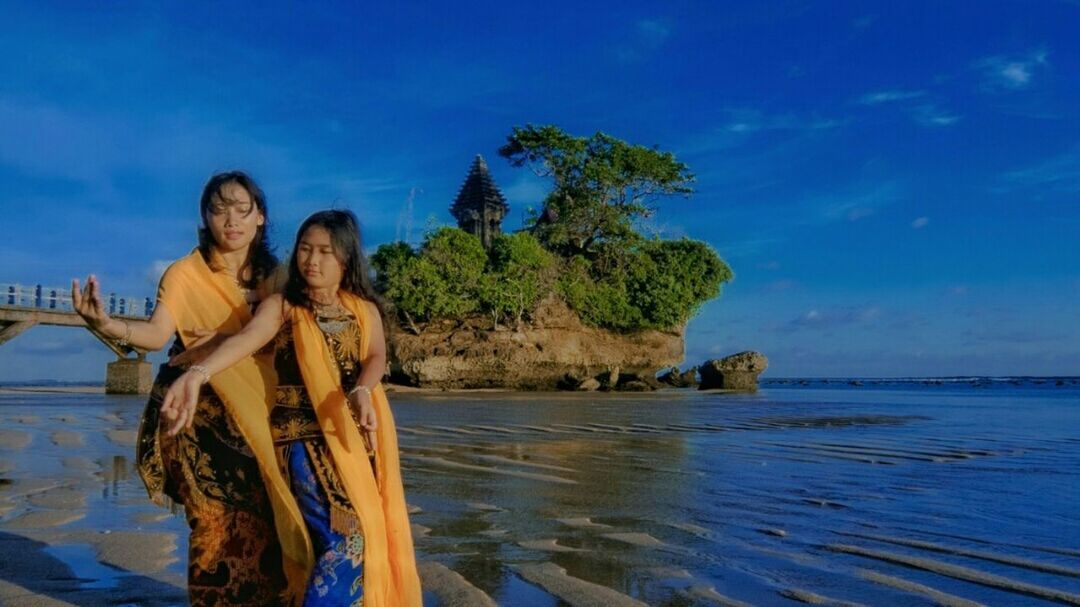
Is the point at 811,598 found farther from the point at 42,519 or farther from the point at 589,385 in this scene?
the point at 589,385

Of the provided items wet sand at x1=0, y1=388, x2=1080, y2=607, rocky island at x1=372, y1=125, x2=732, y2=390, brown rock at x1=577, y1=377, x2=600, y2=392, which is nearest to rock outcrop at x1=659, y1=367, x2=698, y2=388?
rocky island at x1=372, y1=125, x2=732, y2=390

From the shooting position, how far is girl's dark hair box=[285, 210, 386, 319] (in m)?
3.07

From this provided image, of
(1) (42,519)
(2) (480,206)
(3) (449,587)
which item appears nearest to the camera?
(3) (449,587)

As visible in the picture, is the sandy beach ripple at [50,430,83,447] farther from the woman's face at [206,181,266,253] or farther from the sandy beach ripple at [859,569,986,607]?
the sandy beach ripple at [859,569,986,607]

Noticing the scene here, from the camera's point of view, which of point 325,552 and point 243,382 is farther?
point 243,382

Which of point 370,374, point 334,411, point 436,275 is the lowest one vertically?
point 334,411

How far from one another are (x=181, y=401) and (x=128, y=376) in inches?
1070

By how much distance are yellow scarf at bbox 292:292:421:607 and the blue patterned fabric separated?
0.04 meters

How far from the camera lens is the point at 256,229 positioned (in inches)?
128

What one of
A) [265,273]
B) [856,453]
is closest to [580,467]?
[856,453]

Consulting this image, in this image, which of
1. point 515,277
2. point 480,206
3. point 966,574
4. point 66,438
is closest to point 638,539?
point 966,574

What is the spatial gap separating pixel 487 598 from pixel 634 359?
126 ft

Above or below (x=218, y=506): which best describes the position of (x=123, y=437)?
below

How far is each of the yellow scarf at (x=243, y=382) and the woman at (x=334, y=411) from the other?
0.14 ft
